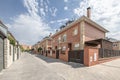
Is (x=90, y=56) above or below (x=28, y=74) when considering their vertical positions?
above

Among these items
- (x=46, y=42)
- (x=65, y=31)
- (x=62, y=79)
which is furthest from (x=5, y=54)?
(x=46, y=42)

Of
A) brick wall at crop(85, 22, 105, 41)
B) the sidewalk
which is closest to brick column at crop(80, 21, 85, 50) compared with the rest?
brick wall at crop(85, 22, 105, 41)

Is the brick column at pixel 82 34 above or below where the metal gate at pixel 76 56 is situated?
above

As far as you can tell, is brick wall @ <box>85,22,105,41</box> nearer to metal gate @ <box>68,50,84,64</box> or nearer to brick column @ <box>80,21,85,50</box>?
brick column @ <box>80,21,85,50</box>

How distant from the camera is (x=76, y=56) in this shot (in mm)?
15734

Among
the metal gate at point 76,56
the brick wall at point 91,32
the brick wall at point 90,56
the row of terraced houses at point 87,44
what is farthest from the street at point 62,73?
the brick wall at point 91,32

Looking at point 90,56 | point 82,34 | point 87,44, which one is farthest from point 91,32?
point 90,56

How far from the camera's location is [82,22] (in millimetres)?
19422

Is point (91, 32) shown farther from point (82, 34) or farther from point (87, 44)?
point (82, 34)

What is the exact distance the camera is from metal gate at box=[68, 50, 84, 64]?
47.0 ft

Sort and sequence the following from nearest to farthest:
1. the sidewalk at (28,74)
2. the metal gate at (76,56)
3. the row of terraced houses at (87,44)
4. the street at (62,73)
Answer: the sidewalk at (28,74)
the street at (62,73)
the row of terraced houses at (87,44)
the metal gate at (76,56)

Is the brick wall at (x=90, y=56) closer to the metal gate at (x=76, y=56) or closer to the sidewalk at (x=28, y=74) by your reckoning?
the metal gate at (x=76, y=56)

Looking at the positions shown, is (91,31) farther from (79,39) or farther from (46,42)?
(46,42)

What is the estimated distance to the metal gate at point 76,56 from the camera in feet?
47.0
